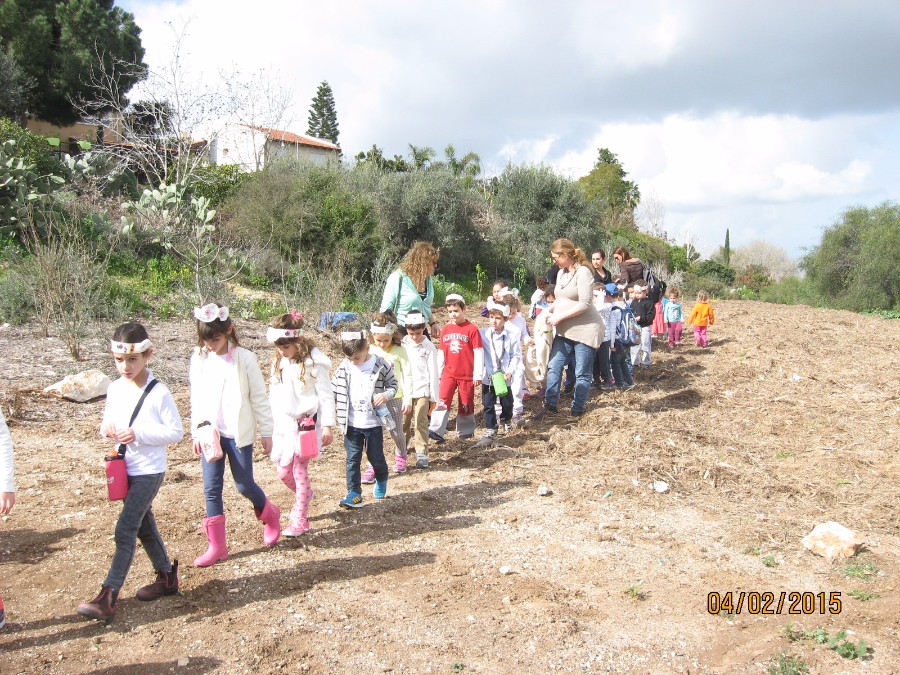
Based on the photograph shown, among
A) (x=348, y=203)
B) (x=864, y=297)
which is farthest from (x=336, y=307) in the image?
(x=864, y=297)

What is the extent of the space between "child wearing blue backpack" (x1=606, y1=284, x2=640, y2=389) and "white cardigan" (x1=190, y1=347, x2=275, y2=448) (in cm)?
567

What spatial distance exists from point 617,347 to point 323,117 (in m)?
54.2

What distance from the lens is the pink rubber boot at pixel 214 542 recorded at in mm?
4387

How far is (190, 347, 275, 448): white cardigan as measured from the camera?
4371 mm

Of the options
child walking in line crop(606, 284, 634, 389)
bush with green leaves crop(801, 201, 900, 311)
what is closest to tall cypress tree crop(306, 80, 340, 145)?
bush with green leaves crop(801, 201, 900, 311)

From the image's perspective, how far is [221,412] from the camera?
173 inches

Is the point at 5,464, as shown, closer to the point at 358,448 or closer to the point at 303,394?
the point at 303,394

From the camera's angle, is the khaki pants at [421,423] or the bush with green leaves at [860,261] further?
the bush with green leaves at [860,261]

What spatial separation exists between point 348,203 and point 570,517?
13.9m

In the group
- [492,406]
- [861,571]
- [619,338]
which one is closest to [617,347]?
[619,338]

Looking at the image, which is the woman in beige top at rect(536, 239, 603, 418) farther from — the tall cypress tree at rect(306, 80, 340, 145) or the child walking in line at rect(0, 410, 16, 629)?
the tall cypress tree at rect(306, 80, 340, 145)

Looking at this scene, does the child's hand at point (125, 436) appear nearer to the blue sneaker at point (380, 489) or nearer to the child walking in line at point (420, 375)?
the blue sneaker at point (380, 489)

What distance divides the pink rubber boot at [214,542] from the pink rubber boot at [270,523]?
286 mm
